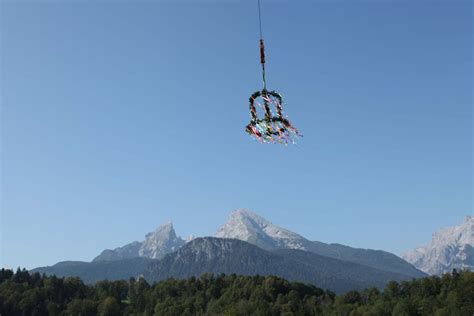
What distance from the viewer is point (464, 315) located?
197750 millimetres

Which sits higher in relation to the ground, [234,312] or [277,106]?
[277,106]

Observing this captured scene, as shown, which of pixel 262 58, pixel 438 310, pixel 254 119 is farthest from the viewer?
pixel 438 310

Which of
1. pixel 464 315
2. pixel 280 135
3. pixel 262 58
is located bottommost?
pixel 464 315

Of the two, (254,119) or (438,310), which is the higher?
(254,119)

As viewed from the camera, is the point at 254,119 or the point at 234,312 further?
the point at 234,312

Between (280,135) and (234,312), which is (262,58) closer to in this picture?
(280,135)

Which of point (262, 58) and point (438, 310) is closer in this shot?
point (262, 58)

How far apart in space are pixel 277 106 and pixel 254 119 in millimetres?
3509

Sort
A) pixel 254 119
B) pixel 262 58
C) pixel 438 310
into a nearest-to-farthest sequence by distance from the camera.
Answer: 1. pixel 262 58
2. pixel 254 119
3. pixel 438 310

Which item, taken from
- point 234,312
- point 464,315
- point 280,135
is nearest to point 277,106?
point 280,135

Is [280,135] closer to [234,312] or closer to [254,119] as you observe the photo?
[254,119]

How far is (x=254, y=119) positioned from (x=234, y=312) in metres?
152

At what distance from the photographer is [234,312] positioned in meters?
198

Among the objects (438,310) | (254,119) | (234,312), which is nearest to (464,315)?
(438,310)
